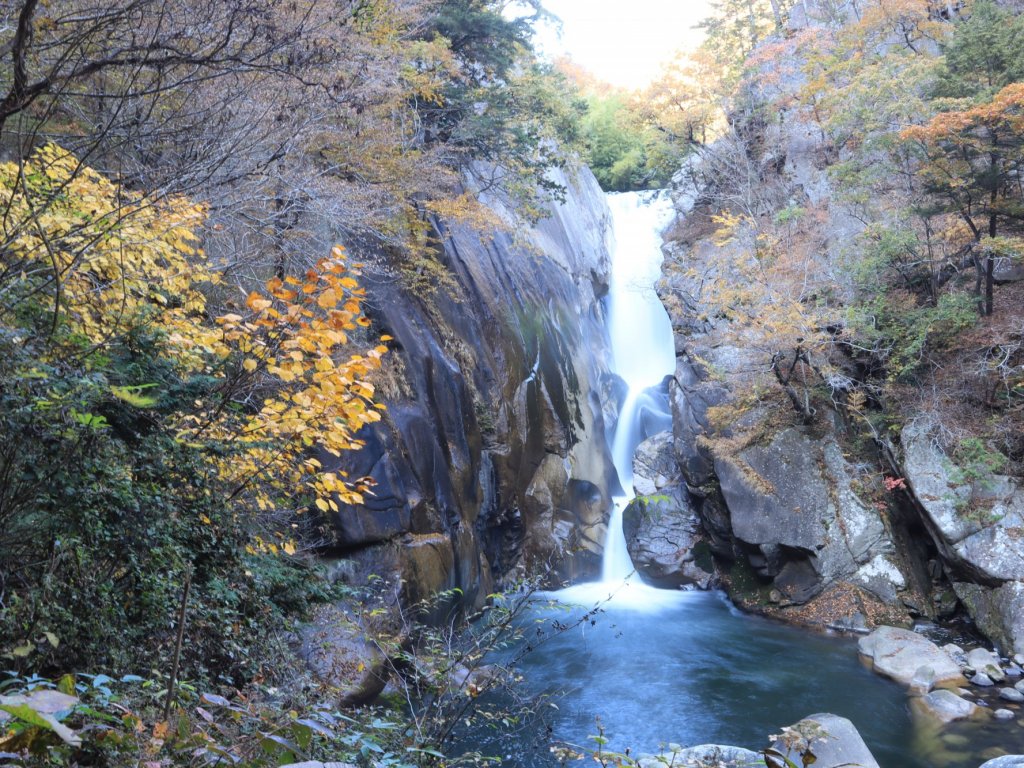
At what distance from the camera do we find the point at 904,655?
9992mm

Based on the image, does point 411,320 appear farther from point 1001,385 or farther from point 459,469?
point 1001,385

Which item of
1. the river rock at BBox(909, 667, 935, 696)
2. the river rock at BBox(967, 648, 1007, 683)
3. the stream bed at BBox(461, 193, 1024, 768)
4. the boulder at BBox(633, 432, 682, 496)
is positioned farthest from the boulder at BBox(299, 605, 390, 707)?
the boulder at BBox(633, 432, 682, 496)

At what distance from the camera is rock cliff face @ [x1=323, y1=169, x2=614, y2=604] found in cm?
1020

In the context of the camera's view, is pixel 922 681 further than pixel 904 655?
No

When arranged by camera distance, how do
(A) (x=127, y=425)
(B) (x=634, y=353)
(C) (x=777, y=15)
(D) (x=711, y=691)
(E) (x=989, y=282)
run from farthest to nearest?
(C) (x=777, y=15), (B) (x=634, y=353), (E) (x=989, y=282), (D) (x=711, y=691), (A) (x=127, y=425)

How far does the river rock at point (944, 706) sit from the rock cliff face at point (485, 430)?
17.6 feet

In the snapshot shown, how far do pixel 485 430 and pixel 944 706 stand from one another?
8686mm

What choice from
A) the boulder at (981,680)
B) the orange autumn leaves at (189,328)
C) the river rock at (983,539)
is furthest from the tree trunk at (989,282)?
the orange autumn leaves at (189,328)

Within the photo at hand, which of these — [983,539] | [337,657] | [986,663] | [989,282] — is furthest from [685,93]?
[337,657]

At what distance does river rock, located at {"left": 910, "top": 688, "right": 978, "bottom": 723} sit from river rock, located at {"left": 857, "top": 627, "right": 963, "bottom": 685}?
2.00 feet

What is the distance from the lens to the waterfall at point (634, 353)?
15469 mm

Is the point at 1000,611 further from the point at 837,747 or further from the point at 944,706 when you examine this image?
the point at 837,747

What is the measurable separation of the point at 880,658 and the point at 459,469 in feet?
25.1

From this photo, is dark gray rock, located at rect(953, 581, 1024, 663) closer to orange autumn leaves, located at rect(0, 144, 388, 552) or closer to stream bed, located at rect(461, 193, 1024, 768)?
stream bed, located at rect(461, 193, 1024, 768)
